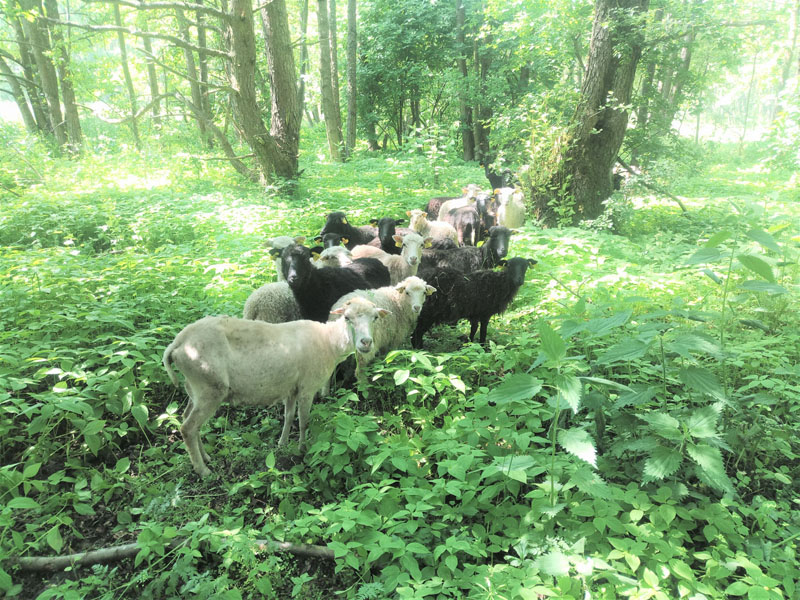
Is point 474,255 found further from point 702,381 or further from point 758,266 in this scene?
point 702,381

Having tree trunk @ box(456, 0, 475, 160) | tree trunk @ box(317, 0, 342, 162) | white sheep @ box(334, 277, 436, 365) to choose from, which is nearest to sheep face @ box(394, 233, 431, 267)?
white sheep @ box(334, 277, 436, 365)

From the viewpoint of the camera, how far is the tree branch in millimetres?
2482

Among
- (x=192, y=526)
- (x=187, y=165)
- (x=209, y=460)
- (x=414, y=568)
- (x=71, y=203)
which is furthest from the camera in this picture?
(x=187, y=165)

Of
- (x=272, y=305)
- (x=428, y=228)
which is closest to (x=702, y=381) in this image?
(x=272, y=305)

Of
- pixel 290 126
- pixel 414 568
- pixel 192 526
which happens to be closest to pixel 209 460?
pixel 192 526

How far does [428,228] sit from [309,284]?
12.3 feet

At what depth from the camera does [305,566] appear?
8.51 feet

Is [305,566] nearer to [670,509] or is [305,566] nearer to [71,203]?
[670,509]

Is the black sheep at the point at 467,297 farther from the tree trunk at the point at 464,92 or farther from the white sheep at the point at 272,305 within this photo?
the tree trunk at the point at 464,92

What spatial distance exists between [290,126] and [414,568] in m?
10.6

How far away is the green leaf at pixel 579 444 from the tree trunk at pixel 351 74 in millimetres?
17281

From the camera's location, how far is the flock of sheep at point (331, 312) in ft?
10.9

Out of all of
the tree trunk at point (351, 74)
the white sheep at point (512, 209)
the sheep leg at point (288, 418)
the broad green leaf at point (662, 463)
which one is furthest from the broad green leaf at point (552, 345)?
the tree trunk at point (351, 74)

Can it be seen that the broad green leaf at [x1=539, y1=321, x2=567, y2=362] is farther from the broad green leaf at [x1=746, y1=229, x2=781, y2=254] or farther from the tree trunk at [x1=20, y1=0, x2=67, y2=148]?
the tree trunk at [x1=20, y1=0, x2=67, y2=148]
